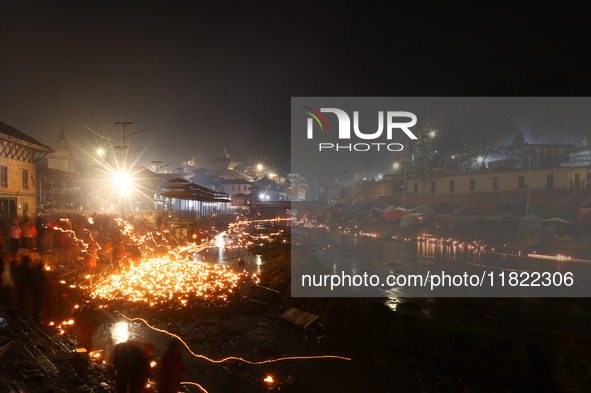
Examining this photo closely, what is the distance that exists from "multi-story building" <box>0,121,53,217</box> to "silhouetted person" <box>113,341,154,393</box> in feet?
80.0

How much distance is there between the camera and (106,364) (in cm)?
755

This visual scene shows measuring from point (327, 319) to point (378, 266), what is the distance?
11565 millimetres

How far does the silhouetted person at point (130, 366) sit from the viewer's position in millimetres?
5367

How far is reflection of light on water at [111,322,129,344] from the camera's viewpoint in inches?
355

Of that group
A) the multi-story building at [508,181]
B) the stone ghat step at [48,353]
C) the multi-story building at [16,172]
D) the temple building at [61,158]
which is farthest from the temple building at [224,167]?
the stone ghat step at [48,353]

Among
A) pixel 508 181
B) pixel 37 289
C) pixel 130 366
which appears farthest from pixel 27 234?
pixel 508 181

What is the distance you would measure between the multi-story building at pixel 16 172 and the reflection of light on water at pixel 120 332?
20069 mm

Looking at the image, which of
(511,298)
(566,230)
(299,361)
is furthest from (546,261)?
(299,361)

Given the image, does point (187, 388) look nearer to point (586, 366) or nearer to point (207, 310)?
point (207, 310)

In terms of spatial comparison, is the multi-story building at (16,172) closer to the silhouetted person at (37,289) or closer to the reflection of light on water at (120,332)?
the silhouetted person at (37,289)

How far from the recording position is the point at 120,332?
374 inches

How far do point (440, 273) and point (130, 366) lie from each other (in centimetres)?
1884

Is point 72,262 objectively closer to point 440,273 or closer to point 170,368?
point 170,368

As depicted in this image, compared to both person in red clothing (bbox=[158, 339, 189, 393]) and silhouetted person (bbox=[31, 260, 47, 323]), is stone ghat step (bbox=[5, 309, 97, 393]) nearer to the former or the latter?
silhouetted person (bbox=[31, 260, 47, 323])
